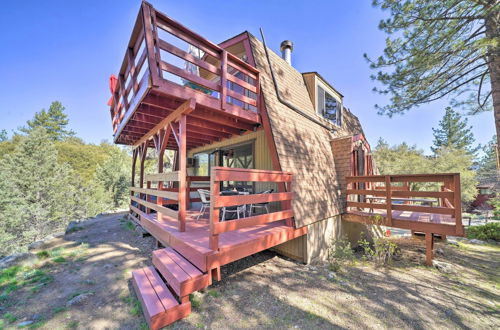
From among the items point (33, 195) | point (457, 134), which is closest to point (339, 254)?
point (33, 195)

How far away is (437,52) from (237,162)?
671cm

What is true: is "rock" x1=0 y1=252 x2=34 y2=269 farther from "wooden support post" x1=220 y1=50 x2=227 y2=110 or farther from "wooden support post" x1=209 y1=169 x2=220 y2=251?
"wooden support post" x1=220 y1=50 x2=227 y2=110

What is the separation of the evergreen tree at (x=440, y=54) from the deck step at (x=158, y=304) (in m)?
7.75

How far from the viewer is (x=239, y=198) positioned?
322 centimetres

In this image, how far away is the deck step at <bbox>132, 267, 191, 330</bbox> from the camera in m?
2.32

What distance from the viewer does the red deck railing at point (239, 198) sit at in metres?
2.89

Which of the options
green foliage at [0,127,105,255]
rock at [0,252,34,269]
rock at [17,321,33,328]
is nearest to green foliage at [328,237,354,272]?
rock at [17,321,33,328]

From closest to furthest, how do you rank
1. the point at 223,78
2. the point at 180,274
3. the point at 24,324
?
the point at 24,324 → the point at 180,274 → the point at 223,78

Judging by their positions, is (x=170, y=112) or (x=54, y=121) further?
(x=54, y=121)

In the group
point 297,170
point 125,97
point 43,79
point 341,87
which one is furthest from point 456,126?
point 43,79

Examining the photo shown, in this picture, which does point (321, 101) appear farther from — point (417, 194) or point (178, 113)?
point (178, 113)

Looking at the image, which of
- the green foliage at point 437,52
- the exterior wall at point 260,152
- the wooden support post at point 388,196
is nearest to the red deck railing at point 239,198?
the exterior wall at point 260,152

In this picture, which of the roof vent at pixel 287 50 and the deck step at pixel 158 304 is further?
the roof vent at pixel 287 50

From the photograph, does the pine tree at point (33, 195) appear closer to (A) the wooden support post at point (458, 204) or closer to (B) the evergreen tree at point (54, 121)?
(B) the evergreen tree at point (54, 121)
